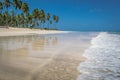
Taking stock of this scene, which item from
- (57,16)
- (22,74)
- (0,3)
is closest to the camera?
(22,74)

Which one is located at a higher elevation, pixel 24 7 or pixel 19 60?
pixel 24 7

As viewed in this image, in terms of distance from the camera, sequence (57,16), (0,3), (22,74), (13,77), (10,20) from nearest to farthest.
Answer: (13,77) < (22,74) < (0,3) < (10,20) < (57,16)

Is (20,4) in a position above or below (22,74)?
above

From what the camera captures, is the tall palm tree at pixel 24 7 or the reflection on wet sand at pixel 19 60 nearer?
the reflection on wet sand at pixel 19 60

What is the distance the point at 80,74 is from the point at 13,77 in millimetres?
2261

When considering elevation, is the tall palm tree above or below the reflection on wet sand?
above

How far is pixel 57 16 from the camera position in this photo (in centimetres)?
12938

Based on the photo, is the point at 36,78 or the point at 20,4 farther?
the point at 20,4

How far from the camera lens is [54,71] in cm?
641

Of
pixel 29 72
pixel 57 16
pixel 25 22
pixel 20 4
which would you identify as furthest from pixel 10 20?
pixel 29 72

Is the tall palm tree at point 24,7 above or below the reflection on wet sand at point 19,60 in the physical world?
above

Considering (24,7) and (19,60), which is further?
(24,7)

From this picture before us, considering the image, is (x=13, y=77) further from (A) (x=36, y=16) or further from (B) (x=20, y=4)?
(A) (x=36, y=16)

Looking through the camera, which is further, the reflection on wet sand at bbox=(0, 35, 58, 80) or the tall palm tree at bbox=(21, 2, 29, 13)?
the tall palm tree at bbox=(21, 2, 29, 13)
